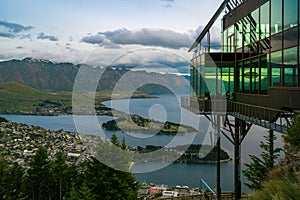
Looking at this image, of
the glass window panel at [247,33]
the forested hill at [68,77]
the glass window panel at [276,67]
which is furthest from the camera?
the forested hill at [68,77]

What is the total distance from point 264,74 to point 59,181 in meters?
13.7

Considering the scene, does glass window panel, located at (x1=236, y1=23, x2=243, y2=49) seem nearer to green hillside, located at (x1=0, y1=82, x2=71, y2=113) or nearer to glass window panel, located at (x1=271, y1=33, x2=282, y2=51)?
glass window panel, located at (x1=271, y1=33, x2=282, y2=51)

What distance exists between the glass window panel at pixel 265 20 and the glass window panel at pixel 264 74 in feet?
2.86

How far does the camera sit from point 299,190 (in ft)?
11.8

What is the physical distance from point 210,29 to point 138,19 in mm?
15419

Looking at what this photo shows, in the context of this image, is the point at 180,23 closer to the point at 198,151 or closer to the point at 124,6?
the point at 124,6


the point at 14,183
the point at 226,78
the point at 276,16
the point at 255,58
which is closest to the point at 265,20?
the point at 276,16

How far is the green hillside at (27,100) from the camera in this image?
88188mm

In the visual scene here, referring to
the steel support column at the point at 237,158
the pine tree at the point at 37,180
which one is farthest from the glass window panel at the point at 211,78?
the pine tree at the point at 37,180

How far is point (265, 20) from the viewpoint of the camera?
431 inches

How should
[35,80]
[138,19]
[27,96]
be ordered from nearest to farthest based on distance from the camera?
[138,19] → [27,96] → [35,80]

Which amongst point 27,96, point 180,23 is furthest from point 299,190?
point 27,96

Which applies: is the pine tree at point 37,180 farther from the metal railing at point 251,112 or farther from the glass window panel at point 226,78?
the glass window panel at point 226,78

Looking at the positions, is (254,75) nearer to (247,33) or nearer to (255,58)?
(255,58)
